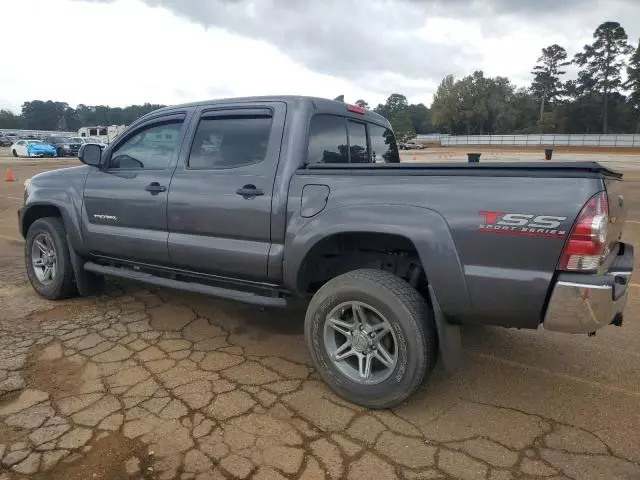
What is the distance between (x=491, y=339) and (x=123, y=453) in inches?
110

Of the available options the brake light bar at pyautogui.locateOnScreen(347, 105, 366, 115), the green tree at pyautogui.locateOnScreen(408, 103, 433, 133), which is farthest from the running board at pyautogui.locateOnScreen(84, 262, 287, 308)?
the green tree at pyautogui.locateOnScreen(408, 103, 433, 133)

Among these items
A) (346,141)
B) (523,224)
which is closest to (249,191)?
(346,141)

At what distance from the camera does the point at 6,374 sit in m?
3.29

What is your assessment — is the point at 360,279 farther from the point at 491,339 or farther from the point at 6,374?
the point at 6,374

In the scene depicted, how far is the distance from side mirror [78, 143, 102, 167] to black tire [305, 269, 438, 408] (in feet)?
8.19

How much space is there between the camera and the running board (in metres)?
3.36

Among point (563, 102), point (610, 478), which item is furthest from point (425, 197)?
point (563, 102)

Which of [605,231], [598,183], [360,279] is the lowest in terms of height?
[360,279]

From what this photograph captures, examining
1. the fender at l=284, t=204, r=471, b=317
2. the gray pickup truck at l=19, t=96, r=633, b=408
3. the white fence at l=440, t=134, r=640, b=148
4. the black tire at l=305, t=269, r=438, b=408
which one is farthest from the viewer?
the white fence at l=440, t=134, r=640, b=148

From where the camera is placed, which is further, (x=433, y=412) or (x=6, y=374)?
(x=6, y=374)

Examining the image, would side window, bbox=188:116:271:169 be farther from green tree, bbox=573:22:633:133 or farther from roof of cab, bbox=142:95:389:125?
green tree, bbox=573:22:633:133

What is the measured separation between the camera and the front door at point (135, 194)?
12.6ft

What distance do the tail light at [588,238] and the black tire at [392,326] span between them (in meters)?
0.79

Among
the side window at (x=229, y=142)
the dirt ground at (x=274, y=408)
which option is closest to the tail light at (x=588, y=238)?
the dirt ground at (x=274, y=408)
